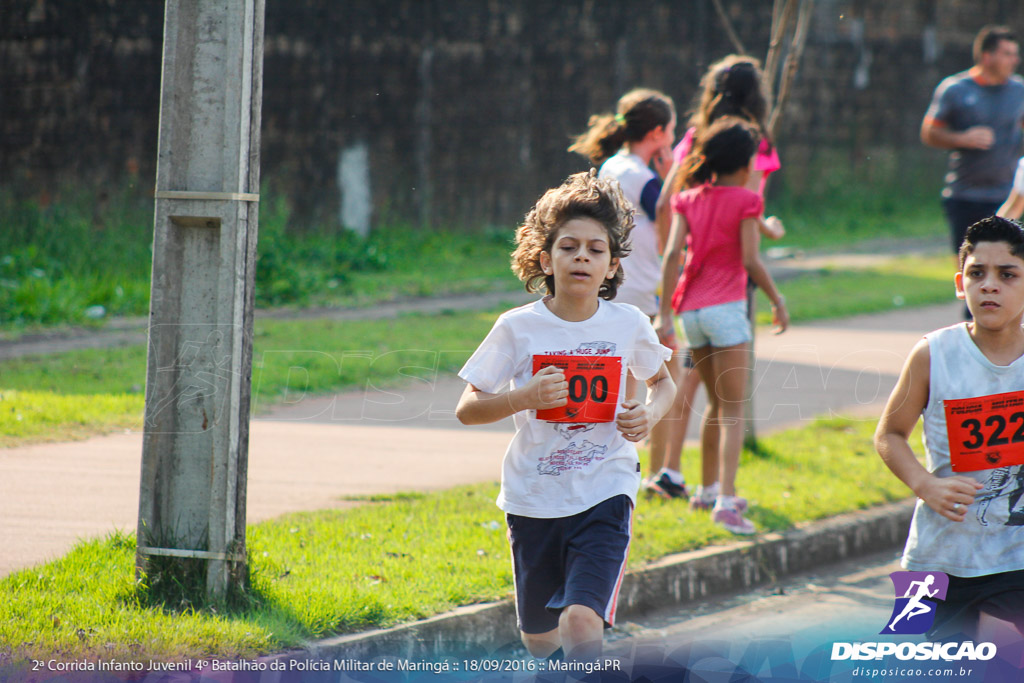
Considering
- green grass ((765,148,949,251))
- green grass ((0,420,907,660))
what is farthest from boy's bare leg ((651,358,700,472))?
green grass ((765,148,949,251))

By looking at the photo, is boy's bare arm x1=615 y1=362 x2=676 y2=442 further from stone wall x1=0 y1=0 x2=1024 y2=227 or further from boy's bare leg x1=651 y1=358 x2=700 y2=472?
stone wall x1=0 y1=0 x2=1024 y2=227

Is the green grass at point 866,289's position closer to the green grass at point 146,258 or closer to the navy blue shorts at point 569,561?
the green grass at point 146,258

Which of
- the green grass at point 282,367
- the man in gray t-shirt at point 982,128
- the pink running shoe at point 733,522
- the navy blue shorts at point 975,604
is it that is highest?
the man in gray t-shirt at point 982,128

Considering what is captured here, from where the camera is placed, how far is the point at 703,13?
17.3 meters

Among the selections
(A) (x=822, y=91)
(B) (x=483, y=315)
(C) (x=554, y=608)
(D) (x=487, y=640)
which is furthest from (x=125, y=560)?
(A) (x=822, y=91)

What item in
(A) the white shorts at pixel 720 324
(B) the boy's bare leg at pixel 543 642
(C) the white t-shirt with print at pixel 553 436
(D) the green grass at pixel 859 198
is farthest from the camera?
(D) the green grass at pixel 859 198

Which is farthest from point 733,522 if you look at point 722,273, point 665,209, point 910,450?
point 910,450

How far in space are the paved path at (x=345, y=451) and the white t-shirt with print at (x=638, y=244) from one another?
1284 mm

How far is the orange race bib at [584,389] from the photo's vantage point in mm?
3439

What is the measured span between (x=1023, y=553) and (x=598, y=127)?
354cm

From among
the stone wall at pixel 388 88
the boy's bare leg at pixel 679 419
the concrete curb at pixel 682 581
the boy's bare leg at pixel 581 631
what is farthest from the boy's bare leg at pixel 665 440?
the stone wall at pixel 388 88

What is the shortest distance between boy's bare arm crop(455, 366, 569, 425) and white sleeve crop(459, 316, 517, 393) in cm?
4

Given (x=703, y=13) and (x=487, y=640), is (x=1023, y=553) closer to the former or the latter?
(x=487, y=640)

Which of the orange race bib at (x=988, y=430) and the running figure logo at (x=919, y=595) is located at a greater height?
the orange race bib at (x=988, y=430)
